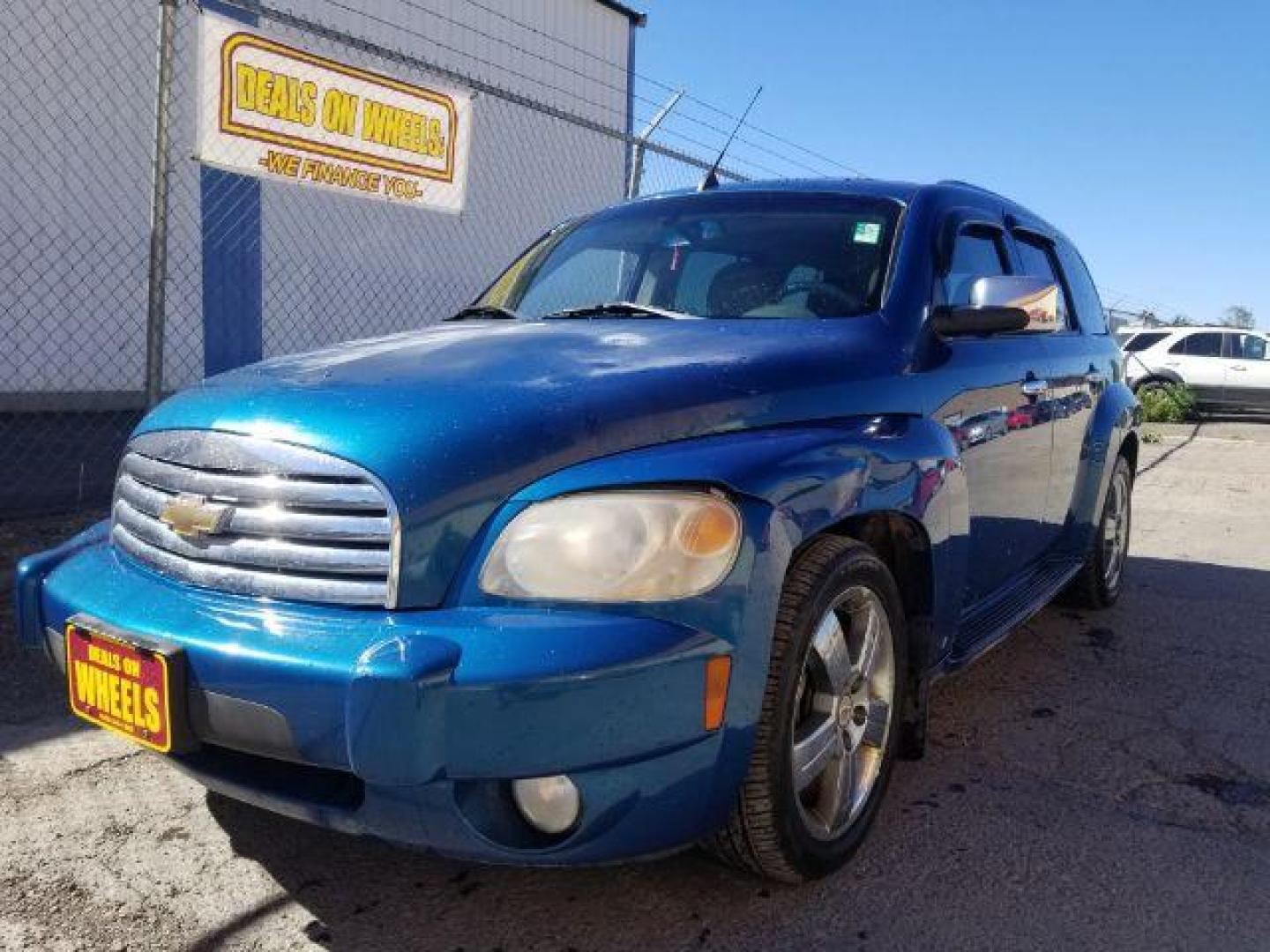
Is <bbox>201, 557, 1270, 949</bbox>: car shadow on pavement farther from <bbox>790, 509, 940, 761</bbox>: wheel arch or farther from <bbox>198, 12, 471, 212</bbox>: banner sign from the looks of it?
<bbox>198, 12, 471, 212</bbox>: banner sign

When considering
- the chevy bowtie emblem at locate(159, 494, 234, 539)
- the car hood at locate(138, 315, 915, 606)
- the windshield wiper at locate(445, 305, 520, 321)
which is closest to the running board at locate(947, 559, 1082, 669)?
the car hood at locate(138, 315, 915, 606)

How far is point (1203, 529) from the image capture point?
7.48 m

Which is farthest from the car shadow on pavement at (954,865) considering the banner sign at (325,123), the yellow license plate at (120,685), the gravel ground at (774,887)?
the banner sign at (325,123)

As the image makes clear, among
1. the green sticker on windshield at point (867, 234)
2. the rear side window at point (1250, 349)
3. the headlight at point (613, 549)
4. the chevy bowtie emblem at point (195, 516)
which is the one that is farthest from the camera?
the rear side window at point (1250, 349)

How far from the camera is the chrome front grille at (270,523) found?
1.89 metres

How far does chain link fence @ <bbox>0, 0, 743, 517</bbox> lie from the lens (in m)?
8.73

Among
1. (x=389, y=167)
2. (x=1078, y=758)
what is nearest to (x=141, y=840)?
(x=1078, y=758)

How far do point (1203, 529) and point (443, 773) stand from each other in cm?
723

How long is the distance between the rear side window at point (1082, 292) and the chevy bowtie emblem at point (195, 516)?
376 centimetres

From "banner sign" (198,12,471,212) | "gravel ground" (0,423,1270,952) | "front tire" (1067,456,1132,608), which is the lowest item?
"gravel ground" (0,423,1270,952)

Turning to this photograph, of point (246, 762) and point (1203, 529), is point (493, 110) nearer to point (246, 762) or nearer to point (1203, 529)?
point (1203, 529)

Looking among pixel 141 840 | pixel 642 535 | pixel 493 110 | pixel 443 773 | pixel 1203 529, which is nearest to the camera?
pixel 443 773

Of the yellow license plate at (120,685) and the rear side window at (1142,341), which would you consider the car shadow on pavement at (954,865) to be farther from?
the rear side window at (1142,341)

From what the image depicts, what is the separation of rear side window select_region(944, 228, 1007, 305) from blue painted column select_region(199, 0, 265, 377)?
7.52 meters
